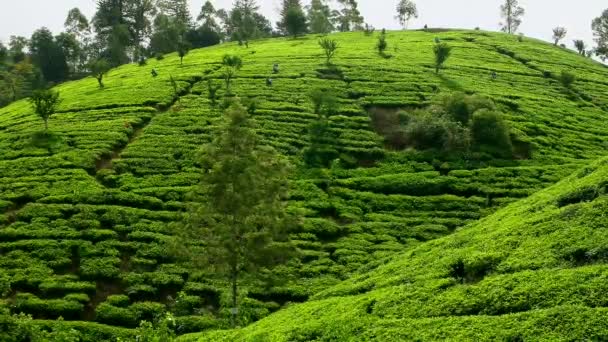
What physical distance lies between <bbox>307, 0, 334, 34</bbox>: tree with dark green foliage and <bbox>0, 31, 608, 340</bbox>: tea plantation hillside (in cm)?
4340

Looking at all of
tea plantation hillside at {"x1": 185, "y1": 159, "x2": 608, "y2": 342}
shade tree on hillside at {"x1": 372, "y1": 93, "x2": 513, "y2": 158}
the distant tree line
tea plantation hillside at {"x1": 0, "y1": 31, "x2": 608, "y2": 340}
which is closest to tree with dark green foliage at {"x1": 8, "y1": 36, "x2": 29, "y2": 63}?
the distant tree line

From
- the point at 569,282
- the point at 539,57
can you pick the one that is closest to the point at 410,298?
the point at 569,282

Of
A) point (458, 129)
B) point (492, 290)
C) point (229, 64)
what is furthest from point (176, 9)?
point (492, 290)

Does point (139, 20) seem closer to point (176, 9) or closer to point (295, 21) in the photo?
point (176, 9)

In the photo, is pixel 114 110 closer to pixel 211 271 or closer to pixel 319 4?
pixel 211 271

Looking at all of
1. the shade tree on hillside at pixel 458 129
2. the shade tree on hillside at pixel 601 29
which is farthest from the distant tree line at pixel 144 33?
the shade tree on hillside at pixel 458 129

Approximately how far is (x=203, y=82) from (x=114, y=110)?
1426 cm

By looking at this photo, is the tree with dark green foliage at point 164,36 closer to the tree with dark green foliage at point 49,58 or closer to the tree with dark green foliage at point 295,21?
the tree with dark green foliage at point 49,58

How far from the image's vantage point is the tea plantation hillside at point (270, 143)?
3706 centimetres

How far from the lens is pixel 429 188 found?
51.2 metres

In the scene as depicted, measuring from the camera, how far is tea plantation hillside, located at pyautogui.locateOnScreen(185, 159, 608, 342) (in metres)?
19.5

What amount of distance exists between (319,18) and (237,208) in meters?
111

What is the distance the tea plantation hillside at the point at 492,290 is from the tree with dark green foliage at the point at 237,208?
11.0ft

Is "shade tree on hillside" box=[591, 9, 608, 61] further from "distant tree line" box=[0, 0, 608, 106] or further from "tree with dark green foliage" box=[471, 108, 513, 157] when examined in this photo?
"tree with dark green foliage" box=[471, 108, 513, 157]
